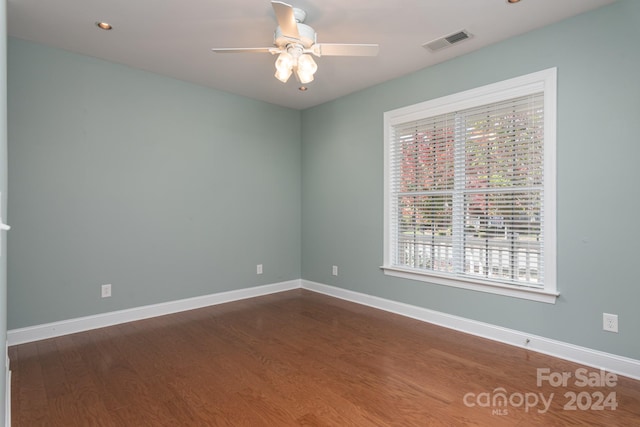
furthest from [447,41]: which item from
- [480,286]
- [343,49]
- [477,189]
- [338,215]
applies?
[338,215]

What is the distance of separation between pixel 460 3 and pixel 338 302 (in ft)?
11.0

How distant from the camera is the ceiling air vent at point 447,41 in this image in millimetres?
2928

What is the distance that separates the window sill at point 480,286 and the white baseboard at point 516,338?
310mm

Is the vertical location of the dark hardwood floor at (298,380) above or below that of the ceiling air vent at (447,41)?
below

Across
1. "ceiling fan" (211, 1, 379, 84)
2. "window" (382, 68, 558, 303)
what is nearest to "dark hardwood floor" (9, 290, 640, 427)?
"window" (382, 68, 558, 303)

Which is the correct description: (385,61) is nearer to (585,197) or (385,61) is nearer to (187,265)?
(585,197)

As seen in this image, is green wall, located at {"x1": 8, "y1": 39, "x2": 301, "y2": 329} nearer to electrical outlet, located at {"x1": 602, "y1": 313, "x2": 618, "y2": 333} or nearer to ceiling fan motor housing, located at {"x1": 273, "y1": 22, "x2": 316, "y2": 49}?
ceiling fan motor housing, located at {"x1": 273, "y1": 22, "x2": 316, "y2": 49}

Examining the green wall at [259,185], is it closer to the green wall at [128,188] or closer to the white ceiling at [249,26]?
the green wall at [128,188]

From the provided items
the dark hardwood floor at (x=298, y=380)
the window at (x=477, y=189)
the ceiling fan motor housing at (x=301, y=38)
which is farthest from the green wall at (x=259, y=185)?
the ceiling fan motor housing at (x=301, y=38)

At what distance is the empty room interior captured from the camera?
91.1 inches

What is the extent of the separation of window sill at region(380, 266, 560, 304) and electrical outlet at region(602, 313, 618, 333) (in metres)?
0.32

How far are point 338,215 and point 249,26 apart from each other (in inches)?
99.9

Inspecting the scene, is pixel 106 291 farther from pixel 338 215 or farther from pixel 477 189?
pixel 477 189

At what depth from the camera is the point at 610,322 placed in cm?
252
